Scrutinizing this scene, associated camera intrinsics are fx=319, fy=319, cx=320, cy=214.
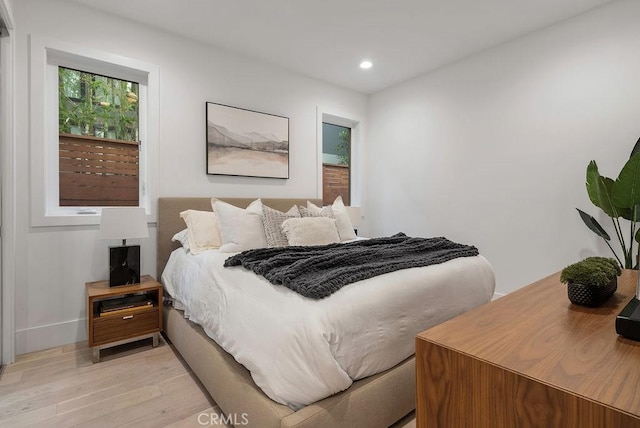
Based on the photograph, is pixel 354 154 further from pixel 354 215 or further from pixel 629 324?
pixel 629 324

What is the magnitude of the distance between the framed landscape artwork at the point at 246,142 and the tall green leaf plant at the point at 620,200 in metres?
2.89

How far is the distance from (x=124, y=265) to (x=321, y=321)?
77.2 inches

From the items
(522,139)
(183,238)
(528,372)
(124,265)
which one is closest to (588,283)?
(528,372)

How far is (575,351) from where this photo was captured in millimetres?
796

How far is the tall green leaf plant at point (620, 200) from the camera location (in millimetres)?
1660

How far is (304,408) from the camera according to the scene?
1247 millimetres

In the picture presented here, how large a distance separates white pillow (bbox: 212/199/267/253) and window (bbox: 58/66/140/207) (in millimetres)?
979

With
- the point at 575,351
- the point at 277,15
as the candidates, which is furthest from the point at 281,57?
the point at 575,351

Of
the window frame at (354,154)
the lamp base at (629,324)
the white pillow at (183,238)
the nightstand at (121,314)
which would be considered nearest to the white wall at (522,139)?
the window frame at (354,154)

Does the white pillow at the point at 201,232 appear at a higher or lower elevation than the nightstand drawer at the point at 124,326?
higher

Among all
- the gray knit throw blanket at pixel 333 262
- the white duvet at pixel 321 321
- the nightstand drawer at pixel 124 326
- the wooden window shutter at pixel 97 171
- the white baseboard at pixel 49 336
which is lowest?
the white baseboard at pixel 49 336

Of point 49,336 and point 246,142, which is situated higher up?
point 246,142

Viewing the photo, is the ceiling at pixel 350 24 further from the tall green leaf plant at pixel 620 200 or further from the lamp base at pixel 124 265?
the lamp base at pixel 124 265

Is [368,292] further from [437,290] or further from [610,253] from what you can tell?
[610,253]
